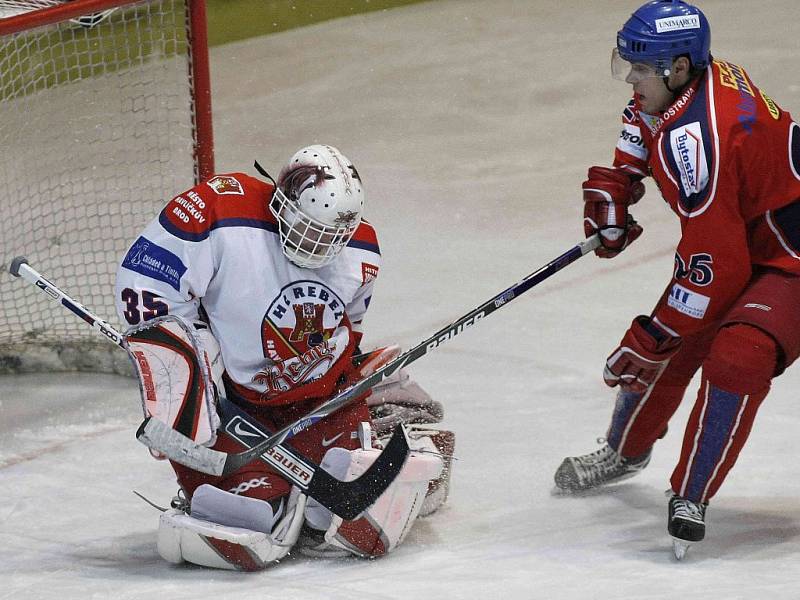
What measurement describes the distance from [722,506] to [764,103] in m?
0.87

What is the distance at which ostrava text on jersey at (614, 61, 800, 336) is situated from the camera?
2525mm

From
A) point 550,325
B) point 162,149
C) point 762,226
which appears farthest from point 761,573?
point 162,149

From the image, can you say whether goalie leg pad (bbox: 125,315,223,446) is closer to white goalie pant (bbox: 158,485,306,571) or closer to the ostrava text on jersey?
white goalie pant (bbox: 158,485,306,571)

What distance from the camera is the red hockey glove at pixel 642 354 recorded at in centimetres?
274

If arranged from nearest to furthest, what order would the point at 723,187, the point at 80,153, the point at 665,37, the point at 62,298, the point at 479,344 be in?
the point at 723,187, the point at 665,37, the point at 62,298, the point at 479,344, the point at 80,153

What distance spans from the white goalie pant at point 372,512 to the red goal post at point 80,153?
129 centimetres

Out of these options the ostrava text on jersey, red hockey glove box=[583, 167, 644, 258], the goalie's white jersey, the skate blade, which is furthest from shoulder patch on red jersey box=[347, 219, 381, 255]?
the skate blade

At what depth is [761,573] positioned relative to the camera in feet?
8.33

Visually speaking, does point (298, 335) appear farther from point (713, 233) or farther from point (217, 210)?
point (713, 233)

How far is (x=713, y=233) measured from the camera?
2539 millimetres

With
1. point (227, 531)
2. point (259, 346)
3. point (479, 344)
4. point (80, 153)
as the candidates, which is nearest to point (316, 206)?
point (259, 346)

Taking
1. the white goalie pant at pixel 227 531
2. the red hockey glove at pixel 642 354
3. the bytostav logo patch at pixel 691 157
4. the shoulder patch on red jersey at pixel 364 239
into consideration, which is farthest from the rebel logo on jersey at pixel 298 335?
the bytostav logo patch at pixel 691 157

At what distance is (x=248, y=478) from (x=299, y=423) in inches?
5.8

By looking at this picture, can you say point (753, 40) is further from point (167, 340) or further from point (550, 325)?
point (167, 340)
